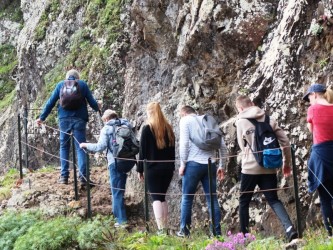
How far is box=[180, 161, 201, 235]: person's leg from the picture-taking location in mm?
8594

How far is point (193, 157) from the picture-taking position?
8.67 m

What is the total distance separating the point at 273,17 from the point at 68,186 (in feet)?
15.4

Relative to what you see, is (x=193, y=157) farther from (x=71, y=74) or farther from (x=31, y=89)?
(x=31, y=89)

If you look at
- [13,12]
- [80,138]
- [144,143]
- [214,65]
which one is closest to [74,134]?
[80,138]

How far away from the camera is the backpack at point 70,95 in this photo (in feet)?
35.2

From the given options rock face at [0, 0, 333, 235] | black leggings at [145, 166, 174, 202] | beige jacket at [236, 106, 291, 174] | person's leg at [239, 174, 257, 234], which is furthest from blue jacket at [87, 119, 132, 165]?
person's leg at [239, 174, 257, 234]

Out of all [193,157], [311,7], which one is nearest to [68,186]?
[193,157]

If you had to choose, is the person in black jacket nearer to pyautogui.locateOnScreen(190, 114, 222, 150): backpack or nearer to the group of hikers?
the group of hikers

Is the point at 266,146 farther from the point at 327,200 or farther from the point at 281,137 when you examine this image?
the point at 327,200

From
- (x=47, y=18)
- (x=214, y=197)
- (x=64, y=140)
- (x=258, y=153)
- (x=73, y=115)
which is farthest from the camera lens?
(x=47, y=18)

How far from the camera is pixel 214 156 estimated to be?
890 centimetres

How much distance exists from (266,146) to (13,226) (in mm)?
3817

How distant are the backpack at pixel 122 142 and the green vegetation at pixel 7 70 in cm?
1546

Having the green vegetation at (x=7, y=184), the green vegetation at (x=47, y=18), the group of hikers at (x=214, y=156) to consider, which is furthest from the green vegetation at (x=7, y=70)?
the group of hikers at (x=214, y=156)
